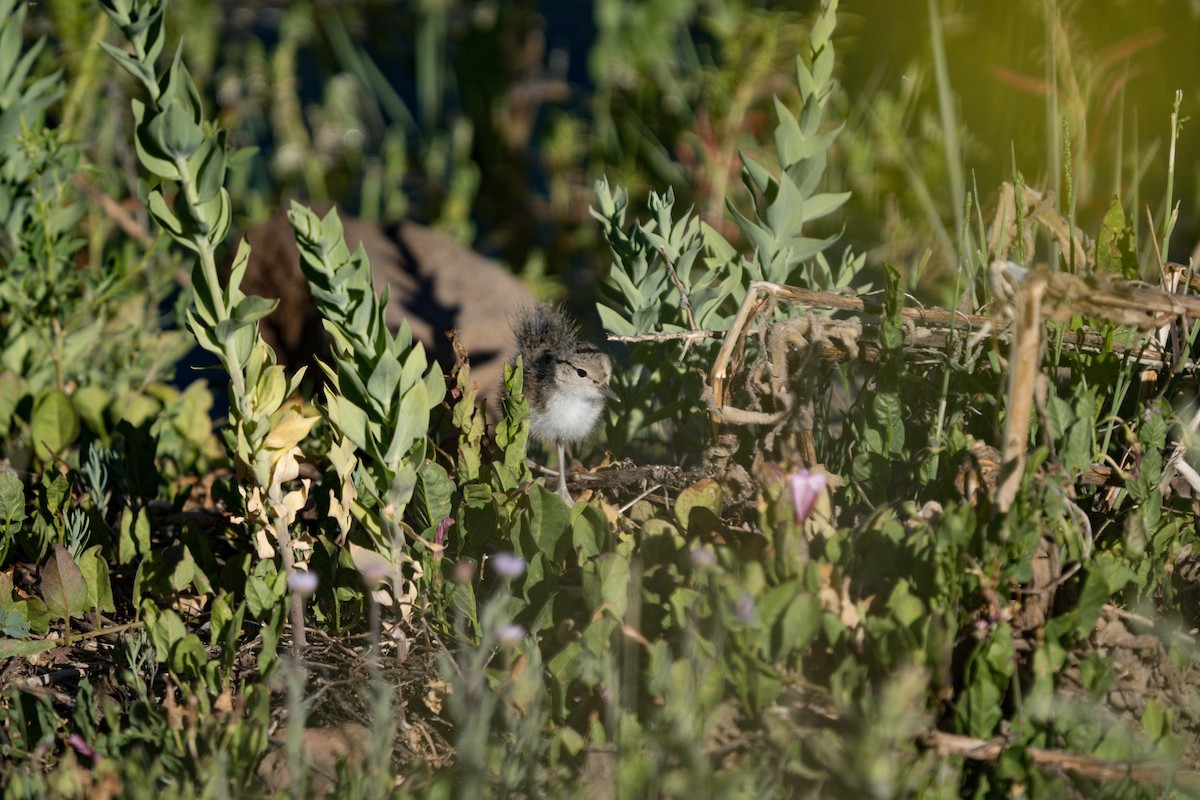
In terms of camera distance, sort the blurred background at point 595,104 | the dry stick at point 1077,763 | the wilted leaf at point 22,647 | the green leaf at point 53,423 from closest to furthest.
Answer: the dry stick at point 1077,763
the wilted leaf at point 22,647
the green leaf at point 53,423
the blurred background at point 595,104

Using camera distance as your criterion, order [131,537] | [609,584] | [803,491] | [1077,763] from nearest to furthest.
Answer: [1077,763]
[803,491]
[609,584]
[131,537]

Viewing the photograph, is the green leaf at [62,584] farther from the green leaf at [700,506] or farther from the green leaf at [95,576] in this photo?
the green leaf at [700,506]

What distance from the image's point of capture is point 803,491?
2424 mm

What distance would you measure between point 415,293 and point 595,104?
2.43 m

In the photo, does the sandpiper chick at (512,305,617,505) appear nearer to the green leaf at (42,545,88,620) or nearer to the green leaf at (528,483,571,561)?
the green leaf at (528,483,571,561)

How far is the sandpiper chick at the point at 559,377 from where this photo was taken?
3.78 metres

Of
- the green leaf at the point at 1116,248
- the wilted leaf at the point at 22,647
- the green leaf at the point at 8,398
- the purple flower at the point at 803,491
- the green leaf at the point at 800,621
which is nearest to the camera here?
the green leaf at the point at 800,621

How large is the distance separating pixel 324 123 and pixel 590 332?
9.40 feet

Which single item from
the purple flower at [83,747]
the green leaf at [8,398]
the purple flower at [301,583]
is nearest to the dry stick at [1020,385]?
the purple flower at [301,583]

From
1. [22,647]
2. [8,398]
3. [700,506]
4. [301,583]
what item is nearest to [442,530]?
[301,583]

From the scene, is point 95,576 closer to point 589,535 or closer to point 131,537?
point 131,537

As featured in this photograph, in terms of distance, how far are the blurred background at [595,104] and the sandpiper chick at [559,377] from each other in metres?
1.44

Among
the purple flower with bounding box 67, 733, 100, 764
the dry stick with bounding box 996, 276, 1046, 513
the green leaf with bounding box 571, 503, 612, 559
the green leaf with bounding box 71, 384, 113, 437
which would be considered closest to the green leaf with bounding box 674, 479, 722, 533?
the green leaf with bounding box 571, 503, 612, 559

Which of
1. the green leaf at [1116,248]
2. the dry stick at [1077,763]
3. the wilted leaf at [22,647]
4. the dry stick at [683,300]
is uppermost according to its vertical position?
the green leaf at [1116,248]
